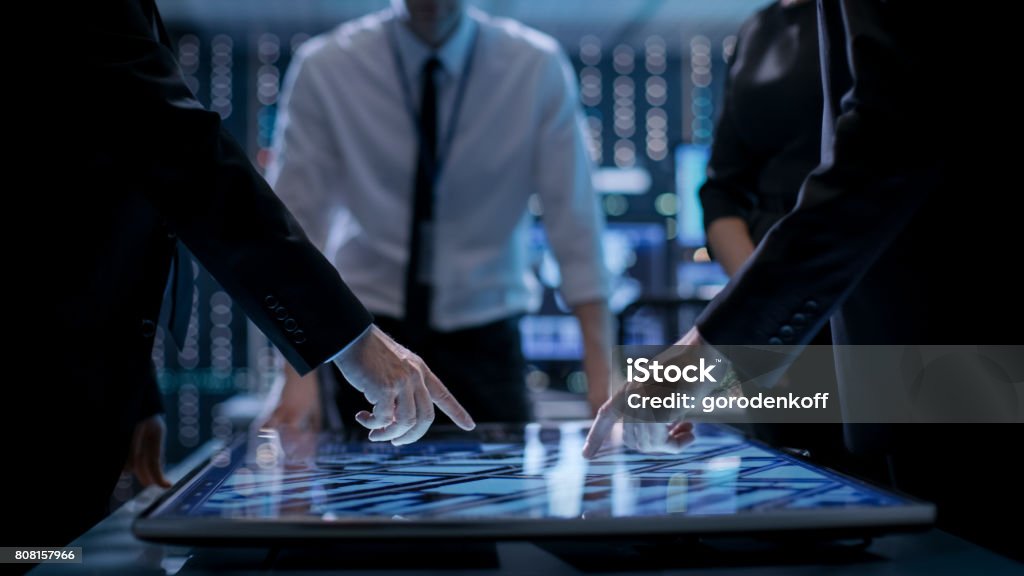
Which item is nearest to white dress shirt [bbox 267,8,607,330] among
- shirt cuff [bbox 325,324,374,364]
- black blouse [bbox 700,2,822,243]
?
black blouse [bbox 700,2,822,243]

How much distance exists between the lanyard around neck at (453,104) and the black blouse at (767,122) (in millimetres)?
525

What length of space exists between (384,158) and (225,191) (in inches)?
34.1

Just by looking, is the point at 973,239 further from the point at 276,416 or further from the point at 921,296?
the point at 276,416

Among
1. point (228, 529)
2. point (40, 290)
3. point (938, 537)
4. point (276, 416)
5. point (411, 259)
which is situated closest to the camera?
point (228, 529)

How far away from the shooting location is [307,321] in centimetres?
73

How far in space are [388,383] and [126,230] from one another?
0.92 feet

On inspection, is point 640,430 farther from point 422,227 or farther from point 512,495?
point 422,227

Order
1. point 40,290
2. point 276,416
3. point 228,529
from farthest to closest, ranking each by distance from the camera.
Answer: point 276,416
point 40,290
point 228,529

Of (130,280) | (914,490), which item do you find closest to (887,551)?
(914,490)

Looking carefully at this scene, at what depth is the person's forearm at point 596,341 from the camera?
4.99ft

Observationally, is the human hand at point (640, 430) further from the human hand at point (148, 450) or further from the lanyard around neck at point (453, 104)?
the lanyard around neck at point (453, 104)

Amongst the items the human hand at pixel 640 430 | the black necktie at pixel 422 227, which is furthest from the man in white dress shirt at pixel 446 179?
the human hand at pixel 640 430

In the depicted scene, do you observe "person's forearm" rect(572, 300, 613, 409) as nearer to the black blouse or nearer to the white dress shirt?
the white dress shirt

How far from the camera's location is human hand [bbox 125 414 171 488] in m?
1.05
